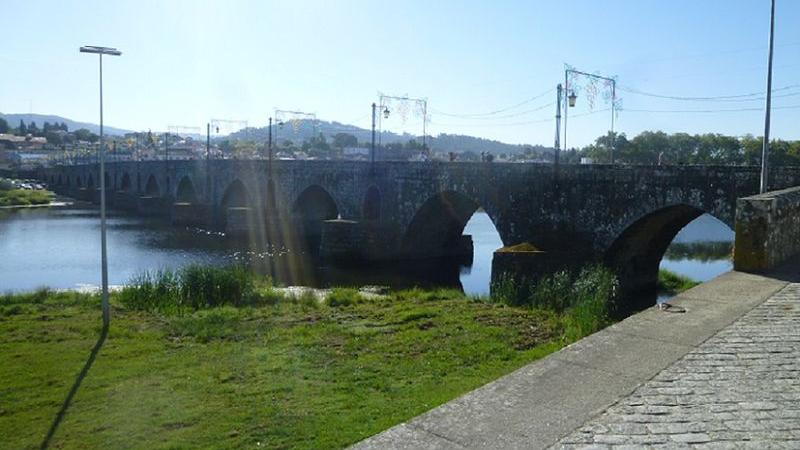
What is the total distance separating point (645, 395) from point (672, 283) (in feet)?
75.8

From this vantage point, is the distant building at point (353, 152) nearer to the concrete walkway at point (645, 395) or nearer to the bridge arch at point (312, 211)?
the bridge arch at point (312, 211)

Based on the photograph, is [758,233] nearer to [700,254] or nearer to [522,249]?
[522,249]

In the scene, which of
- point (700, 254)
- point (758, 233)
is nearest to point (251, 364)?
point (758, 233)

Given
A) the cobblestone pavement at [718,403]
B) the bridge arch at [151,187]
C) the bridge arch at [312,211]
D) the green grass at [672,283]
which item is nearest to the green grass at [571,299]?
the cobblestone pavement at [718,403]

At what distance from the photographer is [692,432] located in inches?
199

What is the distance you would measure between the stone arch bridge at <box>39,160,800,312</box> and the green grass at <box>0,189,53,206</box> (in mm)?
28150

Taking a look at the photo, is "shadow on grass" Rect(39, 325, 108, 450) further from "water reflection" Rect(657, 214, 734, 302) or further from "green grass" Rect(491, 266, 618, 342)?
"water reflection" Rect(657, 214, 734, 302)

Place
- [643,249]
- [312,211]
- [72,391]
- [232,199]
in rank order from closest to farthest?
[72,391], [643,249], [312,211], [232,199]

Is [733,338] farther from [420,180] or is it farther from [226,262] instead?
[226,262]

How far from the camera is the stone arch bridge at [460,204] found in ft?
74.1

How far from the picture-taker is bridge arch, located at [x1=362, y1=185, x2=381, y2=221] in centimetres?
4006

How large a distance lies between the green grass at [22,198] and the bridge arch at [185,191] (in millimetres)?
25870

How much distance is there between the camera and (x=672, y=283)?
27125 mm

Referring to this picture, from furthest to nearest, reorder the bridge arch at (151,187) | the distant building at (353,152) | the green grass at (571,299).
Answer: the distant building at (353,152) → the bridge arch at (151,187) → the green grass at (571,299)
